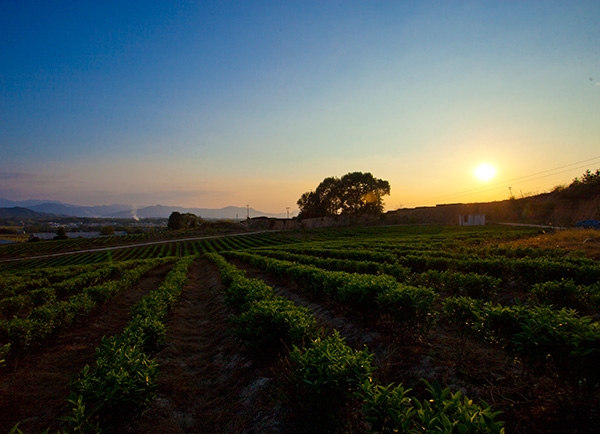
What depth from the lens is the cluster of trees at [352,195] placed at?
10344 centimetres

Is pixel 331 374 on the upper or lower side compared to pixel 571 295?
lower

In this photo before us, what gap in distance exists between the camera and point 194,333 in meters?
10.7

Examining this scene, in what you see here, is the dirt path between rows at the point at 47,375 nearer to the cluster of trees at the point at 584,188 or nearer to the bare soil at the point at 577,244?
the bare soil at the point at 577,244

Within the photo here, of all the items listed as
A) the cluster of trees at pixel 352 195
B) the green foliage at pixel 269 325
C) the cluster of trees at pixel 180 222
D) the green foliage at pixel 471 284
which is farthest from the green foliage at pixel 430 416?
the cluster of trees at pixel 180 222

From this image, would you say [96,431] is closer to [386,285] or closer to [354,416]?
[354,416]

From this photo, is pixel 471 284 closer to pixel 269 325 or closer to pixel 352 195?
pixel 269 325

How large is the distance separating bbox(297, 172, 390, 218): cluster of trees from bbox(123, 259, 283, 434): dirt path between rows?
9679 cm

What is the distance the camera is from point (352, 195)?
104812 millimetres

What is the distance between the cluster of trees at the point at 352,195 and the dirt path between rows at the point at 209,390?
318 ft

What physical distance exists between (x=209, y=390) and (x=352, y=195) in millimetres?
101146

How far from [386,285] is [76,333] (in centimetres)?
1113

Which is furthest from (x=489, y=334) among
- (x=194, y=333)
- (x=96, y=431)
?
(x=194, y=333)

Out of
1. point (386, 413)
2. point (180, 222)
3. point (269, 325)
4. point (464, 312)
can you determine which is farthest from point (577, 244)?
point (180, 222)

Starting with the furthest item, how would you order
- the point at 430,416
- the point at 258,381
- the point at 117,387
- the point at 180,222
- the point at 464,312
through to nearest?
the point at 180,222, the point at 258,381, the point at 464,312, the point at 117,387, the point at 430,416
